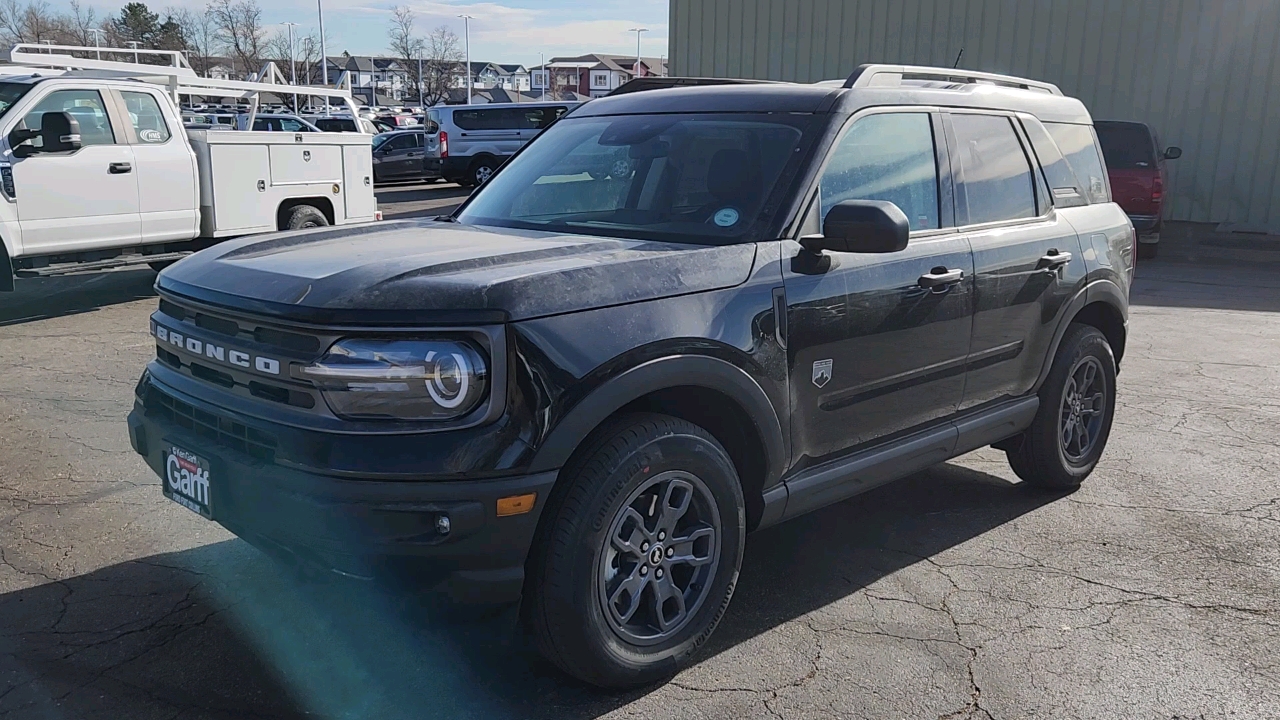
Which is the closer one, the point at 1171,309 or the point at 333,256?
the point at 333,256

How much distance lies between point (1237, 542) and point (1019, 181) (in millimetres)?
1846

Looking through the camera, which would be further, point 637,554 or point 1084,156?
point 1084,156

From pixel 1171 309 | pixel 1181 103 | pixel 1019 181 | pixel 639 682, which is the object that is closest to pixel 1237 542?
pixel 1019 181

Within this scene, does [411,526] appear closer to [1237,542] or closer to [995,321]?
[995,321]

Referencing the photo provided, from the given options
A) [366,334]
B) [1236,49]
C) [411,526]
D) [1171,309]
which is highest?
[1236,49]

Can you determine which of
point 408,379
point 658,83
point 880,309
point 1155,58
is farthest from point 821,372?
point 1155,58

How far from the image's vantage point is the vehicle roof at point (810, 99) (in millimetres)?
3990

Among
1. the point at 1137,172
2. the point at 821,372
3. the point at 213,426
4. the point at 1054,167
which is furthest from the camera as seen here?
the point at 1137,172

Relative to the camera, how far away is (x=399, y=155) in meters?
26.3

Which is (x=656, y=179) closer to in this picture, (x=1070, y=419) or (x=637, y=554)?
(x=637, y=554)

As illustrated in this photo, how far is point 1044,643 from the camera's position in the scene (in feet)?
12.1

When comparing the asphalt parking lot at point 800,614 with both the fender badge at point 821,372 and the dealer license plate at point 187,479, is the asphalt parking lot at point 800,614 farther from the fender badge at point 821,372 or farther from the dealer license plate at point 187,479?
the fender badge at point 821,372

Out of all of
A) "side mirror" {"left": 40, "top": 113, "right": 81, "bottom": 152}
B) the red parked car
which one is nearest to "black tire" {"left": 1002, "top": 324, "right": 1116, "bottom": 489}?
"side mirror" {"left": 40, "top": 113, "right": 81, "bottom": 152}

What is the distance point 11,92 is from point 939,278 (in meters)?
8.78
